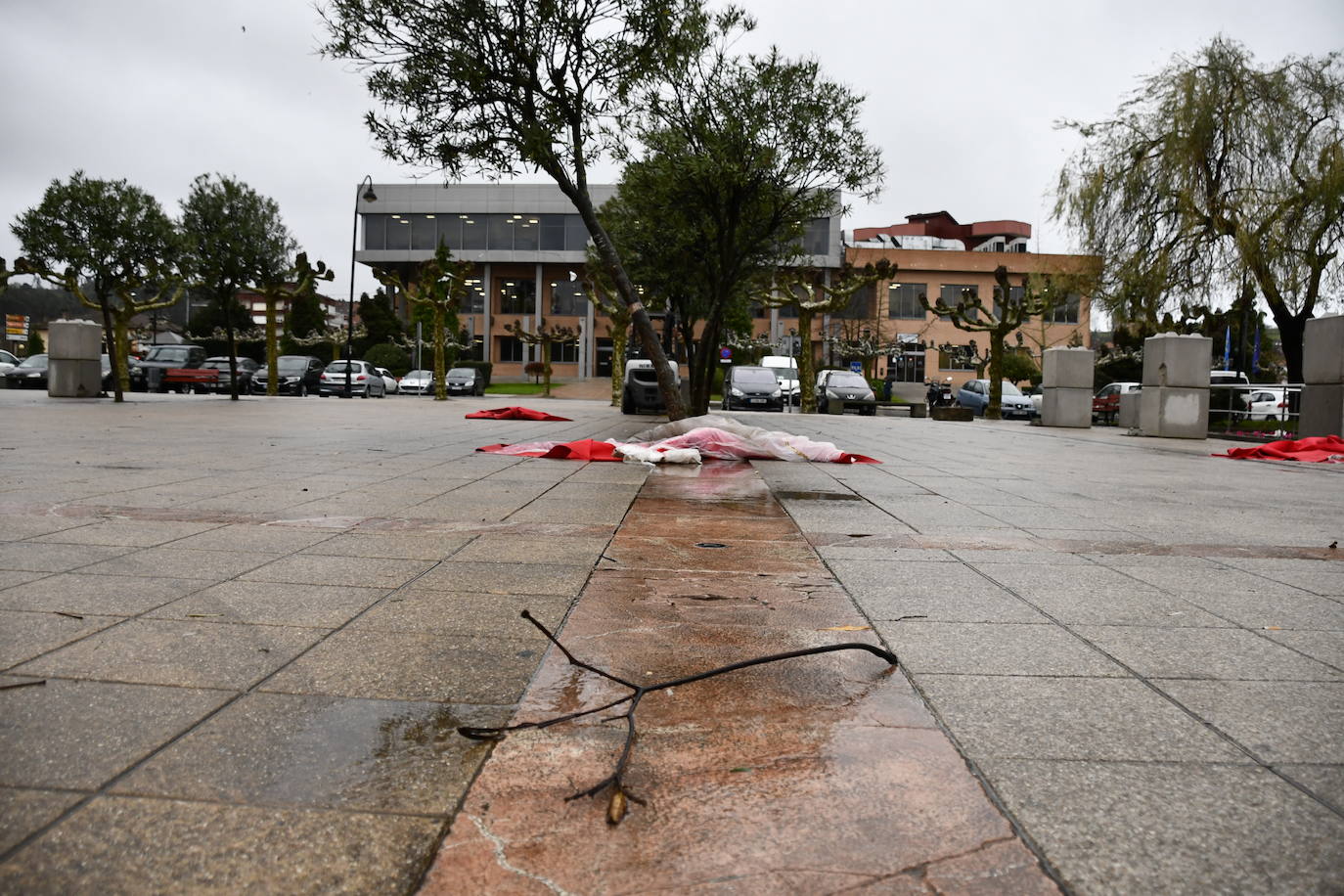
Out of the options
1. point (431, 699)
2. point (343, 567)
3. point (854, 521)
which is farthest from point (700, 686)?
point (854, 521)

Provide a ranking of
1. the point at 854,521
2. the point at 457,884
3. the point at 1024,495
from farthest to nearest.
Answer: the point at 1024,495, the point at 854,521, the point at 457,884

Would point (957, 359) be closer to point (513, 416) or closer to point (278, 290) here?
point (278, 290)

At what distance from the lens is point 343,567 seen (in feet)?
13.6

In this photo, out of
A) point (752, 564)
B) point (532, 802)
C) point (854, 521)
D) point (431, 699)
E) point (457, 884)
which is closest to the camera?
point (457, 884)

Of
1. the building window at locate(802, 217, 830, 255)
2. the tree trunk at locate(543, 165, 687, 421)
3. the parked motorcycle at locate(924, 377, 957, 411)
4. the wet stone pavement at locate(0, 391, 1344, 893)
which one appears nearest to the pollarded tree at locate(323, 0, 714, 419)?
the tree trunk at locate(543, 165, 687, 421)

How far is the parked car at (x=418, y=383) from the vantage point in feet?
145

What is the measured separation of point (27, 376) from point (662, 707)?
44260 mm

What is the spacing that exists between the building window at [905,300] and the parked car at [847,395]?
133ft

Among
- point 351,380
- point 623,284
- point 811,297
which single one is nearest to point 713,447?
point 623,284

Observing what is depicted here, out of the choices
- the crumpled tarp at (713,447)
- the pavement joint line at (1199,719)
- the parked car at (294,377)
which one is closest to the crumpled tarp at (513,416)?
the crumpled tarp at (713,447)

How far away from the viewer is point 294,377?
41500mm

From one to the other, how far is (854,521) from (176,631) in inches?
166

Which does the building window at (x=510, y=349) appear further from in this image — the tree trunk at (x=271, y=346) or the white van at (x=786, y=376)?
the tree trunk at (x=271, y=346)

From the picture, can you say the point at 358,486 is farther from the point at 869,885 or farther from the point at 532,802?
the point at 869,885
